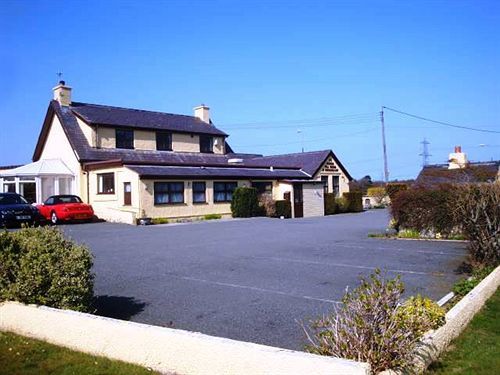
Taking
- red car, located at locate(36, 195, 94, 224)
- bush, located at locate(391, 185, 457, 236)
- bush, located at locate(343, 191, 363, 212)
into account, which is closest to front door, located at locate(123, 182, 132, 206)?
red car, located at locate(36, 195, 94, 224)

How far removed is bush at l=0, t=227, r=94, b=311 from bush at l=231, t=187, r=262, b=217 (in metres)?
23.5

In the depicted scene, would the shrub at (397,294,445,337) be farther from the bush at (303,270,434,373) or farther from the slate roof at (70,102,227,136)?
the slate roof at (70,102,227,136)

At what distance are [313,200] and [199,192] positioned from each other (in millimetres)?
8736

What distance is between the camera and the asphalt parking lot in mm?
7074

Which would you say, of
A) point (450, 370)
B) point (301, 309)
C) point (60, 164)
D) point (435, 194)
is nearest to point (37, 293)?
point (301, 309)

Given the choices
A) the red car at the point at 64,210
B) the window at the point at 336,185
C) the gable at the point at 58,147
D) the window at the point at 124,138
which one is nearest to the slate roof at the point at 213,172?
the red car at the point at 64,210

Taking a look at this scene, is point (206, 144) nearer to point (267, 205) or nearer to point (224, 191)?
point (224, 191)

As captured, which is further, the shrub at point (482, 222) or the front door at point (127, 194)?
the front door at point (127, 194)

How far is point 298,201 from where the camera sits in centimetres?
3222

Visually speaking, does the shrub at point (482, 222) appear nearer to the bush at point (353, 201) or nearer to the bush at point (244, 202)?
the bush at point (244, 202)

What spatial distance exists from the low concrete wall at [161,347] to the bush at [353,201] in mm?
32813

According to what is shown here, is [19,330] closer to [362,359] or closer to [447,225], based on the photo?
[362,359]

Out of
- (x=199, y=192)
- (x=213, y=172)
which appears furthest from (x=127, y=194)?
(x=213, y=172)

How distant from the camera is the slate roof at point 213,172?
27.2 metres
